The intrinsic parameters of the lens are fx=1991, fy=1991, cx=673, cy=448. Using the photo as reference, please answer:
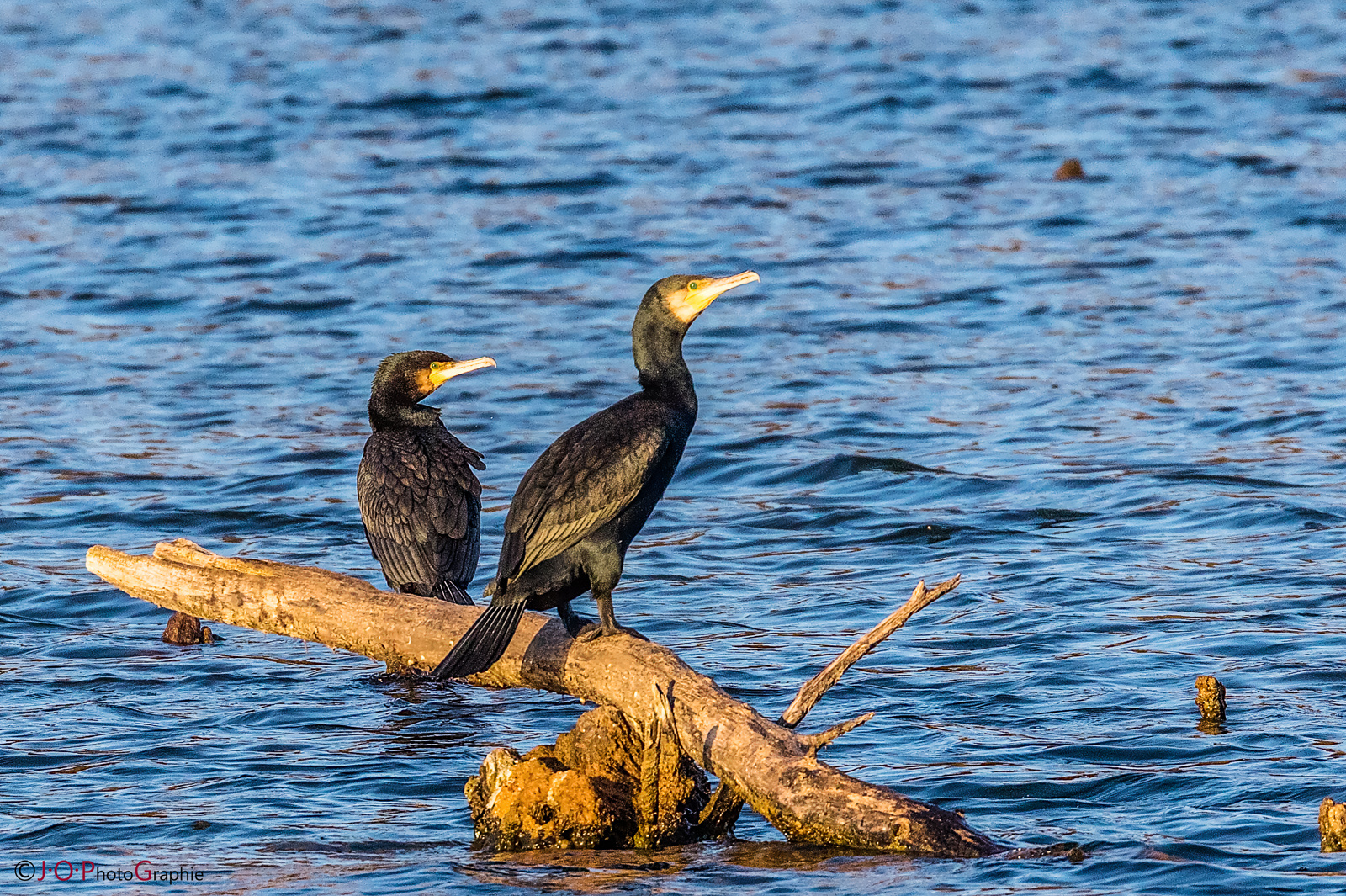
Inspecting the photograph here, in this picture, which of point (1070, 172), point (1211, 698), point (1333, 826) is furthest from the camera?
point (1070, 172)

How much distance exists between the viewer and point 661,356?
22.3ft

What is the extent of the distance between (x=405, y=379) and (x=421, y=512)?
2.36 feet

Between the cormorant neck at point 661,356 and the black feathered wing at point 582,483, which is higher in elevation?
the cormorant neck at point 661,356

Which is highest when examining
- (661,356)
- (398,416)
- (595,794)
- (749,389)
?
(661,356)

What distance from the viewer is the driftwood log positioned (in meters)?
5.46

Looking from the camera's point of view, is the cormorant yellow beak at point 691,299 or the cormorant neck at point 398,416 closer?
the cormorant yellow beak at point 691,299

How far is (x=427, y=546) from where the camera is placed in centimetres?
802

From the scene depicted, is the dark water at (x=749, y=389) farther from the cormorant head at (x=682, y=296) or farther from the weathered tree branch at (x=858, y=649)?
the cormorant head at (x=682, y=296)

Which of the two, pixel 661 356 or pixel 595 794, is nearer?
pixel 595 794

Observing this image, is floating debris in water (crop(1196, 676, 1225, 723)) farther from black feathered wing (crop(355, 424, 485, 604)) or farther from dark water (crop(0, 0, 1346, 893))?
black feathered wing (crop(355, 424, 485, 604))

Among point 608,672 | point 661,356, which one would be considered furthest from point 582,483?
point 661,356

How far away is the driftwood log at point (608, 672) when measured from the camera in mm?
5457

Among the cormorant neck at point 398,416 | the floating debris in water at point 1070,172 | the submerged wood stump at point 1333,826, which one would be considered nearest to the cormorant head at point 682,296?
the cormorant neck at point 398,416

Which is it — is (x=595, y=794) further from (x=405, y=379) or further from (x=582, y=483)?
(x=405, y=379)
